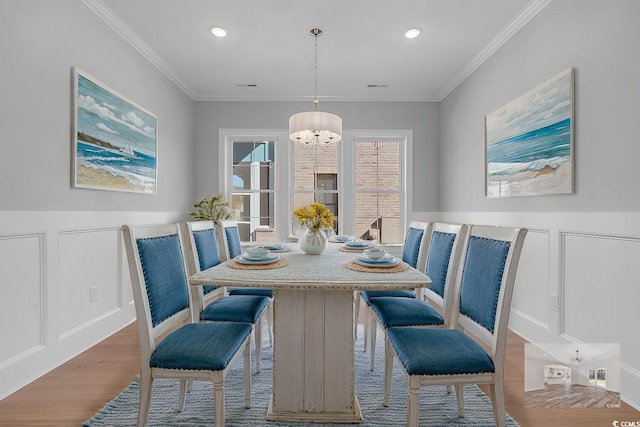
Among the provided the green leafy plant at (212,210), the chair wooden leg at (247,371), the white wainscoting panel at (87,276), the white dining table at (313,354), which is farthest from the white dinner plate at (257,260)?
the green leafy plant at (212,210)

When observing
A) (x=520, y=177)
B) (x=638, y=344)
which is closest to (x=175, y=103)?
(x=520, y=177)

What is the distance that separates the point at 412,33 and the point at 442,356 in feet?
8.87

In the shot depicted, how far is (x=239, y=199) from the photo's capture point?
464cm

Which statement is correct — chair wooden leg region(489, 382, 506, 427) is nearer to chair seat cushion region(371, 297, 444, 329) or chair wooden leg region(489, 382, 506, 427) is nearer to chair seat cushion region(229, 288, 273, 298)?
chair seat cushion region(371, 297, 444, 329)

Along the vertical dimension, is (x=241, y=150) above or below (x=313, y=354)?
above

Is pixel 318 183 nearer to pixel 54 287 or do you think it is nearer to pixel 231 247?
pixel 231 247

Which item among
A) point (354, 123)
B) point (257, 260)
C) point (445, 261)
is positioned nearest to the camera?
point (257, 260)

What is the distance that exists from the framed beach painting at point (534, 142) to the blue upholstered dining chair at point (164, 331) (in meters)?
2.34

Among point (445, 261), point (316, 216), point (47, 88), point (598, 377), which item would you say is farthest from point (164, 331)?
point (598, 377)

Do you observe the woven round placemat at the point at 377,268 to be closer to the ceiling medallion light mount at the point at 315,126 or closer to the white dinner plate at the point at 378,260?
the white dinner plate at the point at 378,260

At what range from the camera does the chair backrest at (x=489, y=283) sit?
48.7 inches

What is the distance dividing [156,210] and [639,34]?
13.1 ft

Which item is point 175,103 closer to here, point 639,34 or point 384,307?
point 384,307

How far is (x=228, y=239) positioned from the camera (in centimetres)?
242
